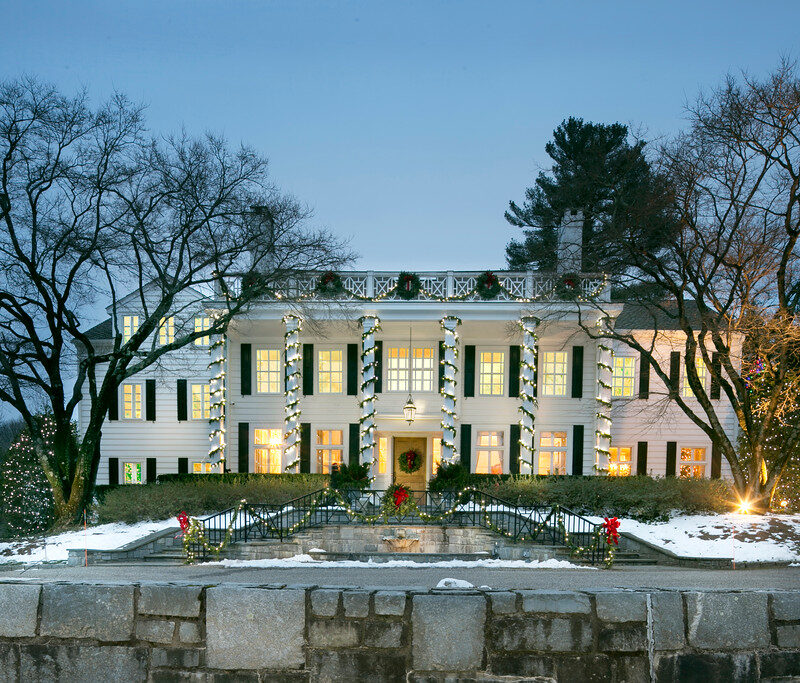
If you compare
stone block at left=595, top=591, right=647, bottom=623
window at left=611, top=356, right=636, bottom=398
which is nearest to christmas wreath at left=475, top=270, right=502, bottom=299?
window at left=611, top=356, right=636, bottom=398

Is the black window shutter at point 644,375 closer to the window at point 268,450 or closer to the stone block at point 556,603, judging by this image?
the window at point 268,450

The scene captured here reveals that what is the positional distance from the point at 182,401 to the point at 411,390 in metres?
9.57

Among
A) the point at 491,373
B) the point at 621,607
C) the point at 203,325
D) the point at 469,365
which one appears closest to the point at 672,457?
the point at 491,373

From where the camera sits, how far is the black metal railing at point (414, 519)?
48.0ft

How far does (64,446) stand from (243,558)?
6.87m

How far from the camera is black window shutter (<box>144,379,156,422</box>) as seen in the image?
84.4 feet

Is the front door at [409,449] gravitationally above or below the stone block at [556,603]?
below

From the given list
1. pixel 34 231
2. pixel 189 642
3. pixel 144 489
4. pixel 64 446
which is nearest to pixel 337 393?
pixel 144 489

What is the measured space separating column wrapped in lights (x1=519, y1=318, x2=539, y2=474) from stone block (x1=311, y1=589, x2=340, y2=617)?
63.8 feet

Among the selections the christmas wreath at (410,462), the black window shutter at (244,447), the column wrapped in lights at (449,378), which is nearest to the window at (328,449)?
the christmas wreath at (410,462)

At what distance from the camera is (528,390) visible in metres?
23.1

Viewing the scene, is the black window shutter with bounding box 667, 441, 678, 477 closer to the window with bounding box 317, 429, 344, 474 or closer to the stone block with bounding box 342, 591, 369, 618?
the window with bounding box 317, 429, 344, 474

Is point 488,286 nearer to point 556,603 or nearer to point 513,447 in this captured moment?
point 513,447

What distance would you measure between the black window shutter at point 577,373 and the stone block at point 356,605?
2235 centimetres
